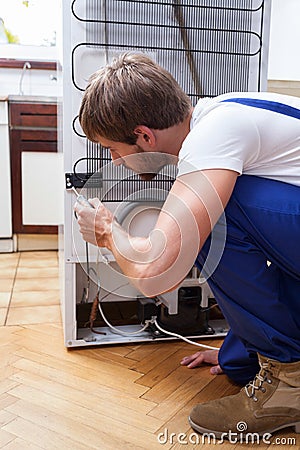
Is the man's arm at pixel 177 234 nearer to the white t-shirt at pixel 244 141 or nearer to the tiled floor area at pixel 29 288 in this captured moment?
the white t-shirt at pixel 244 141

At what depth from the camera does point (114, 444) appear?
96 centimetres

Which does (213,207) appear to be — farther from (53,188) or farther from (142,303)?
(53,188)

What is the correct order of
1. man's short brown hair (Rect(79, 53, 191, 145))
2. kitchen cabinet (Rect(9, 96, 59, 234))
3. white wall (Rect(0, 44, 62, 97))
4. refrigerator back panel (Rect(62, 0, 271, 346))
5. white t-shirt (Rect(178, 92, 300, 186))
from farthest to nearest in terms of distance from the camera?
white wall (Rect(0, 44, 62, 97)) → kitchen cabinet (Rect(9, 96, 59, 234)) → refrigerator back panel (Rect(62, 0, 271, 346)) → man's short brown hair (Rect(79, 53, 191, 145)) → white t-shirt (Rect(178, 92, 300, 186))

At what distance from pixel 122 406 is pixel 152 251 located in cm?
41

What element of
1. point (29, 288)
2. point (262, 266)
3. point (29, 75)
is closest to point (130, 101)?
point (262, 266)

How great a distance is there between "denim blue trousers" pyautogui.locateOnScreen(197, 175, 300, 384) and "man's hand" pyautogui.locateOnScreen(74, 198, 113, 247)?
0.59ft

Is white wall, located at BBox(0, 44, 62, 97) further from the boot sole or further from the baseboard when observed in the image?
the boot sole

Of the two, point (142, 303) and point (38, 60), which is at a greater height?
point (38, 60)

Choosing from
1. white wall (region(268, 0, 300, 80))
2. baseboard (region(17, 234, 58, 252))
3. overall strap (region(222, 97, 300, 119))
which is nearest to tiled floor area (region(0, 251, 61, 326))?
baseboard (region(17, 234, 58, 252))

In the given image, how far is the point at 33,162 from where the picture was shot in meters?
2.41

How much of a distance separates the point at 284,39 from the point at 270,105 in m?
1.50

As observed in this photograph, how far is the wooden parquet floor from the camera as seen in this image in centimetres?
98

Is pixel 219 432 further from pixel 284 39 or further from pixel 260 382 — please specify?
pixel 284 39

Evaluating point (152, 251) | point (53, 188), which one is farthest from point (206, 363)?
point (53, 188)
